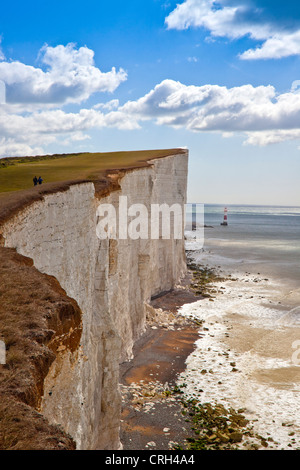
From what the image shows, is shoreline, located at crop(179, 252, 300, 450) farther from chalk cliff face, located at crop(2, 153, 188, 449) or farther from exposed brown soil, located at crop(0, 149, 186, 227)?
exposed brown soil, located at crop(0, 149, 186, 227)

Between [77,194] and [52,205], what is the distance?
1.99m

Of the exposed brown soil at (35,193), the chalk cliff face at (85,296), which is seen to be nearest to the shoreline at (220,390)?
Result: the chalk cliff face at (85,296)

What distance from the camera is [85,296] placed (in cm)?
1449

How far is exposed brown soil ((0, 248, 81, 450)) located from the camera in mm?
3498

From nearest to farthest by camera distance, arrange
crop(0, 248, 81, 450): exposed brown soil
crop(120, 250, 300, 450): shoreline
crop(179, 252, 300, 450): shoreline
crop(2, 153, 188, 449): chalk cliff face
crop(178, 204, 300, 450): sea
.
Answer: crop(0, 248, 81, 450): exposed brown soil → crop(2, 153, 188, 449): chalk cliff face → crop(120, 250, 300, 450): shoreline → crop(179, 252, 300, 450): shoreline → crop(178, 204, 300, 450): sea

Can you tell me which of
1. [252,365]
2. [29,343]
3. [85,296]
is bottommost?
[252,365]

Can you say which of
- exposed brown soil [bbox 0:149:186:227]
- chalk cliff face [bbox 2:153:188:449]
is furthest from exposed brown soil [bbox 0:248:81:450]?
exposed brown soil [bbox 0:149:186:227]

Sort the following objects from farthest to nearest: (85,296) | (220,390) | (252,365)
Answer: (252,365) < (220,390) < (85,296)

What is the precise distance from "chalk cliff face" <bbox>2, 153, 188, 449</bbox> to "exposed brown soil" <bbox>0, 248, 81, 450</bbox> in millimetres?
568

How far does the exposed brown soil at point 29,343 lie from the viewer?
3.50 m

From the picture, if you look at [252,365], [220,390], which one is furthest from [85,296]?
[252,365]

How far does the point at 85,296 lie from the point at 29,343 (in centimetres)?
974

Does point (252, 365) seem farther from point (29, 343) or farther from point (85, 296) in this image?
point (29, 343)

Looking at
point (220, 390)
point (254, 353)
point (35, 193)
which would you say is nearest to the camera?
point (35, 193)
